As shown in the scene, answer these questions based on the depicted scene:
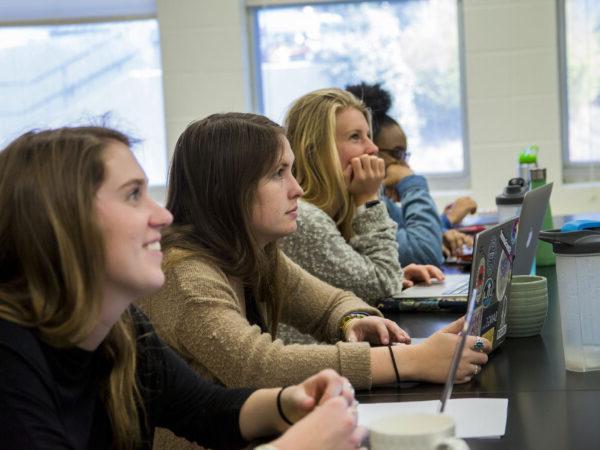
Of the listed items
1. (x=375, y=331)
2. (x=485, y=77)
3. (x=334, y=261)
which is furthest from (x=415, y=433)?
(x=485, y=77)

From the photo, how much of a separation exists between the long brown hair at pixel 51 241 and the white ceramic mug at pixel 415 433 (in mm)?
392

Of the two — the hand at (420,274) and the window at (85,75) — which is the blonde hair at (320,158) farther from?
the window at (85,75)

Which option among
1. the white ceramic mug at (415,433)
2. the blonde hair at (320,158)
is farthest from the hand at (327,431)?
the blonde hair at (320,158)

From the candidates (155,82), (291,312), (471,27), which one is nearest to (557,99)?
(471,27)

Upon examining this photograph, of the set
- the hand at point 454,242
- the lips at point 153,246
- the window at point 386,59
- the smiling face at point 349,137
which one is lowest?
the hand at point 454,242

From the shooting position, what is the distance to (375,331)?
172 centimetres

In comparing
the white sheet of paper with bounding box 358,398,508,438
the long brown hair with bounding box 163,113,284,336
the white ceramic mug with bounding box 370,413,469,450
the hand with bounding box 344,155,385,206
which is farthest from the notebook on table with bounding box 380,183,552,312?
the white ceramic mug with bounding box 370,413,469,450

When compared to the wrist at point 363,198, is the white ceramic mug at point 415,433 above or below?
below

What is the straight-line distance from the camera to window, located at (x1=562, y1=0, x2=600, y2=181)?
4.39 meters

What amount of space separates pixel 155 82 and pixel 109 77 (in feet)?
0.82

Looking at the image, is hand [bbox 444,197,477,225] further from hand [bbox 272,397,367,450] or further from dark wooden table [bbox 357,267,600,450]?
hand [bbox 272,397,367,450]

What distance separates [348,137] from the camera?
2.51m

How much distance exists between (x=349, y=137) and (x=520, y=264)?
697 millimetres

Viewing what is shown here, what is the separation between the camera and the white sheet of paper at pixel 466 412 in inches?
46.9
